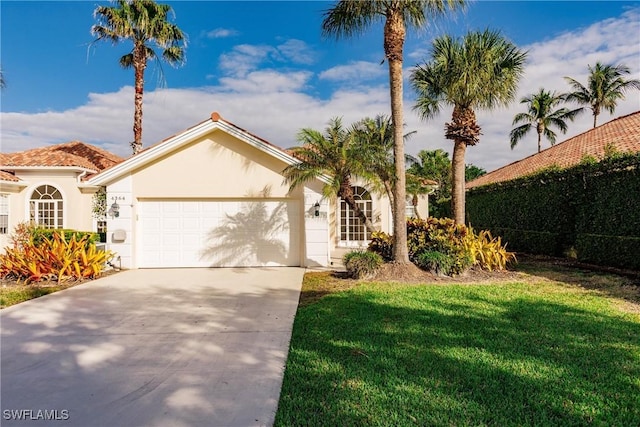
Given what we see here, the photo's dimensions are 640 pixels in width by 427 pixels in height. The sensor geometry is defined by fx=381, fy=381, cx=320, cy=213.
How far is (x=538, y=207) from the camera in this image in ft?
50.3

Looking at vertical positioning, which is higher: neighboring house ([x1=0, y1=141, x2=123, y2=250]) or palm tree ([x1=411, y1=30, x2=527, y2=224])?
palm tree ([x1=411, y1=30, x2=527, y2=224])

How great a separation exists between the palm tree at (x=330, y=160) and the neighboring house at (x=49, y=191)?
12.1m

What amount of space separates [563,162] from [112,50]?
79.6 feet

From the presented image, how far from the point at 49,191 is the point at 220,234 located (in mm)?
11431

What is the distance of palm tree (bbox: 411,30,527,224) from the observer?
43.4 feet

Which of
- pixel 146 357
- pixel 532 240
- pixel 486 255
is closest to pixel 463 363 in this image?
pixel 146 357

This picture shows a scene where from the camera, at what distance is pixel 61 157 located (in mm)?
19547

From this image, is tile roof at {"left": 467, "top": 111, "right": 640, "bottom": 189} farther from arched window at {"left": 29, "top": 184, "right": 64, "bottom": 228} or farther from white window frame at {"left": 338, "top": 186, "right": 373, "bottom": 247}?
arched window at {"left": 29, "top": 184, "right": 64, "bottom": 228}

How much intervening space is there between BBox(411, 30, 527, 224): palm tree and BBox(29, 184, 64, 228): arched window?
1798 centimetres

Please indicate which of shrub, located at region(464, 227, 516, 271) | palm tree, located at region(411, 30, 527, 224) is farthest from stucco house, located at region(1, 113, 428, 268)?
palm tree, located at region(411, 30, 527, 224)

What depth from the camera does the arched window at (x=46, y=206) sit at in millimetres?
18859

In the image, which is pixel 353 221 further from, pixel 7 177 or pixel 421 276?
pixel 7 177

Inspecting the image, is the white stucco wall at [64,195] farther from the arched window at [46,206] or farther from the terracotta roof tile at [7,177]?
the terracotta roof tile at [7,177]

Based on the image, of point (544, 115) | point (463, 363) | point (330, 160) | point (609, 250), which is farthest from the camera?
point (544, 115)
